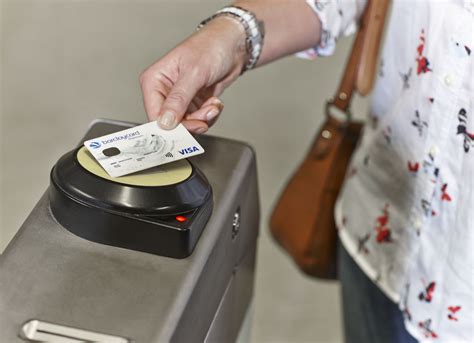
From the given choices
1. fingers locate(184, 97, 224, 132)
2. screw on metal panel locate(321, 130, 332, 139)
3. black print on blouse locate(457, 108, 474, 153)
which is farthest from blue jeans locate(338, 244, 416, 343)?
fingers locate(184, 97, 224, 132)

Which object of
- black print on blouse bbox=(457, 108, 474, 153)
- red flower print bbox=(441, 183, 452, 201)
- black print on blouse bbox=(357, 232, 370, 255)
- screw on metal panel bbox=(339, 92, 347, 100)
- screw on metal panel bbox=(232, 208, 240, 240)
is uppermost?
black print on blouse bbox=(457, 108, 474, 153)

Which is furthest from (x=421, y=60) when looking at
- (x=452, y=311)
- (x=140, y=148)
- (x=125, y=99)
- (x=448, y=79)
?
(x=125, y=99)

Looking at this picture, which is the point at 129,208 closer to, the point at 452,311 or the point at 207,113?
the point at 207,113

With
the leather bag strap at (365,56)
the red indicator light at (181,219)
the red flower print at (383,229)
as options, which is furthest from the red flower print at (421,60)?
the red indicator light at (181,219)

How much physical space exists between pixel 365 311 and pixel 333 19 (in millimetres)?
420

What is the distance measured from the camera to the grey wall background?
2.02 metres

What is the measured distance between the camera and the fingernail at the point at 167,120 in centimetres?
76

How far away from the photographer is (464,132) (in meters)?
0.89

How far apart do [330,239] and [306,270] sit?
71 mm

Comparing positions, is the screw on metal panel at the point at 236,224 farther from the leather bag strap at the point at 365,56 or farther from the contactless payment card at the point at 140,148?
the leather bag strap at the point at 365,56

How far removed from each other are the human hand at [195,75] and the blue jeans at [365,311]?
0.38m

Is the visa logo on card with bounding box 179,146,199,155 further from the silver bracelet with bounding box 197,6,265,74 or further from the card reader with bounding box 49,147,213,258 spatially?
the silver bracelet with bounding box 197,6,265,74

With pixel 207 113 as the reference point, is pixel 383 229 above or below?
below

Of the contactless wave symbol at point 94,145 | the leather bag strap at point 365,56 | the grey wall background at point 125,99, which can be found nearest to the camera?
the contactless wave symbol at point 94,145
